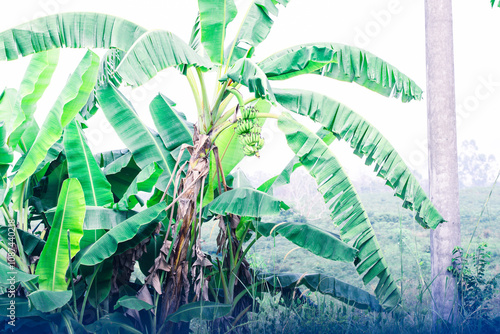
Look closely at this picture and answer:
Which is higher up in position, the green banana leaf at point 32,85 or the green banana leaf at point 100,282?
the green banana leaf at point 32,85

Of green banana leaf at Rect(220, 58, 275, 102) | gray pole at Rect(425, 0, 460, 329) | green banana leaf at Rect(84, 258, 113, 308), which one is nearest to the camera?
green banana leaf at Rect(220, 58, 275, 102)

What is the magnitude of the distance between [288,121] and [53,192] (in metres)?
1.84

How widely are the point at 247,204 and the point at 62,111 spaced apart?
1278mm

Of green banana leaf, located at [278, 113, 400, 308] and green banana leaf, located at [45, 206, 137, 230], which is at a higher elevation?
green banana leaf, located at [278, 113, 400, 308]

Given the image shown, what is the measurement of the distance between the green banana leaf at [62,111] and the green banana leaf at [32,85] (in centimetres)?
30

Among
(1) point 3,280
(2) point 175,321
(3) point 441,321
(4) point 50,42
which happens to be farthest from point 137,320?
(3) point 441,321

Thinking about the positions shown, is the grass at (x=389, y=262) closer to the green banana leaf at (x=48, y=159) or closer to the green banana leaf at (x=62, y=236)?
the green banana leaf at (x=62, y=236)

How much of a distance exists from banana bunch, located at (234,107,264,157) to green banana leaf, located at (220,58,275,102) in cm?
24

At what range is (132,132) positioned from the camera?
2.73 metres

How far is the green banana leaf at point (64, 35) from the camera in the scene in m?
2.24

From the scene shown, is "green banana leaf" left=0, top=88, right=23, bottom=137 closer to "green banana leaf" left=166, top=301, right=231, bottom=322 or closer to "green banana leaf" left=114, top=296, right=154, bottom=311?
"green banana leaf" left=114, top=296, right=154, bottom=311

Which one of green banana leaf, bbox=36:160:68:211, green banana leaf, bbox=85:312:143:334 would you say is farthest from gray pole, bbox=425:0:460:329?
green banana leaf, bbox=36:160:68:211

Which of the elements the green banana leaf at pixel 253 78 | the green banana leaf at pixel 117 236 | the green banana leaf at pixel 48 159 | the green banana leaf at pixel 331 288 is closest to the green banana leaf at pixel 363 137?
the green banana leaf at pixel 253 78

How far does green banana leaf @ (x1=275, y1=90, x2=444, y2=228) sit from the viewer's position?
2.36 metres
